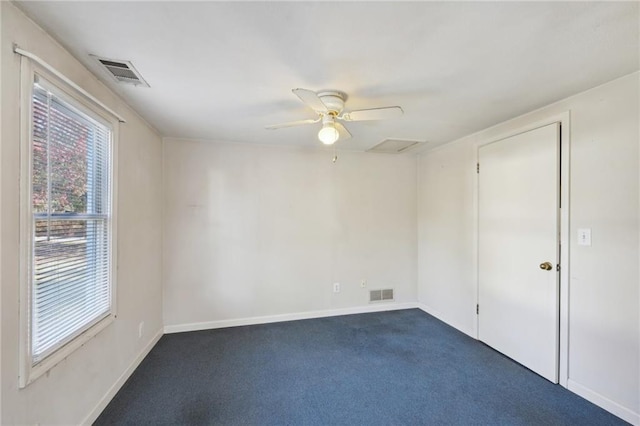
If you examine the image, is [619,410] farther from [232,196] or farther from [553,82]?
[232,196]

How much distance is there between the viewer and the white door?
7.56 ft

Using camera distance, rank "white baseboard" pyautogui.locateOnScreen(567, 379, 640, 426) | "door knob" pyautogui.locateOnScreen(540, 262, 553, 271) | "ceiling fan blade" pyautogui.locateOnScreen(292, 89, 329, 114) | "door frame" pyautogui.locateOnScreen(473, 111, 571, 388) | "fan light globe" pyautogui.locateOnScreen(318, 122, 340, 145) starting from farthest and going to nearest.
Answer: "door knob" pyautogui.locateOnScreen(540, 262, 553, 271), "door frame" pyautogui.locateOnScreen(473, 111, 571, 388), "fan light globe" pyautogui.locateOnScreen(318, 122, 340, 145), "white baseboard" pyautogui.locateOnScreen(567, 379, 640, 426), "ceiling fan blade" pyautogui.locateOnScreen(292, 89, 329, 114)

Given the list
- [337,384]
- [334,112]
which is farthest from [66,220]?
[337,384]

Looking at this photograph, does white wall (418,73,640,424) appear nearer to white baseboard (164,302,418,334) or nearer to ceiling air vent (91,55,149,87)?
white baseboard (164,302,418,334)

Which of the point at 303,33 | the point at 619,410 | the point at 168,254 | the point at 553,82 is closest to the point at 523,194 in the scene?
the point at 553,82

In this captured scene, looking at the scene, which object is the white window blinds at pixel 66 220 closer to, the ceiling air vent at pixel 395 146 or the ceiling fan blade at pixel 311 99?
the ceiling fan blade at pixel 311 99

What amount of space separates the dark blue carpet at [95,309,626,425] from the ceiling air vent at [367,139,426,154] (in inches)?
92.5

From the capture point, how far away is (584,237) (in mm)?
2090

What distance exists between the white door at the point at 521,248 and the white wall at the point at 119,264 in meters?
3.48

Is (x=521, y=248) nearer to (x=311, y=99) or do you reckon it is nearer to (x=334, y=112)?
(x=334, y=112)

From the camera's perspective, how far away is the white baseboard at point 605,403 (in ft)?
5.95

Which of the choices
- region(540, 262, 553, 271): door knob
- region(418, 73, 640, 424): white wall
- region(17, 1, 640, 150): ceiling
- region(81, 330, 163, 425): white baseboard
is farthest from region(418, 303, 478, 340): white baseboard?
region(81, 330, 163, 425): white baseboard

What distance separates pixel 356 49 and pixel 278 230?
254 cm

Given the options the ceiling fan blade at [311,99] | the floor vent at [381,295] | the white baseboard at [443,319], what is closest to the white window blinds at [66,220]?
the ceiling fan blade at [311,99]
